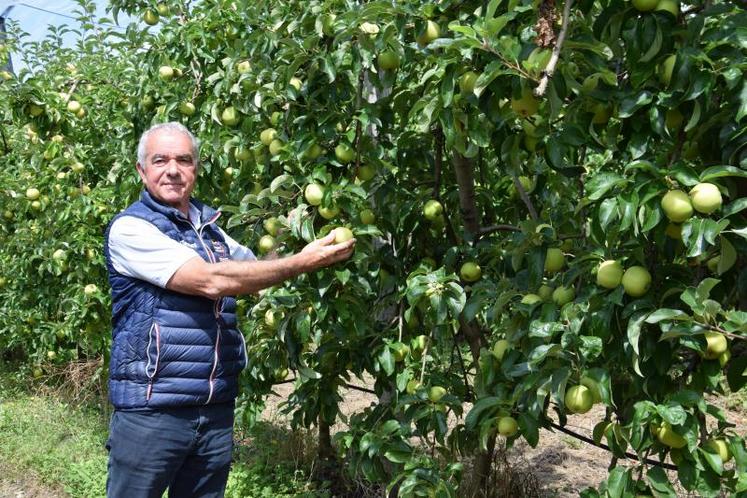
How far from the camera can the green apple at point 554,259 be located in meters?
1.99

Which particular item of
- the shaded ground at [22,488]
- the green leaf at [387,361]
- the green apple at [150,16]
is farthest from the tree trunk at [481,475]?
the green apple at [150,16]

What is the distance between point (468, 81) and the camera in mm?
1746

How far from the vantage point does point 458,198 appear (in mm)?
2779

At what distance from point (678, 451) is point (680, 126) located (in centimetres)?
67

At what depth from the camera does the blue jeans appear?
219 cm

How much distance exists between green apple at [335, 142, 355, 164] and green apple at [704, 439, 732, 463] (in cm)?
118

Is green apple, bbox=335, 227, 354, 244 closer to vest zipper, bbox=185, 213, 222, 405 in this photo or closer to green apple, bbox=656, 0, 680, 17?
vest zipper, bbox=185, 213, 222, 405

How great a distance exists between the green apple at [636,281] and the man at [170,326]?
79 centimetres

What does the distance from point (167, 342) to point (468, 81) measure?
42.8 inches

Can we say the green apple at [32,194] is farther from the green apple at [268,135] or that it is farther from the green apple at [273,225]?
the green apple at [273,225]

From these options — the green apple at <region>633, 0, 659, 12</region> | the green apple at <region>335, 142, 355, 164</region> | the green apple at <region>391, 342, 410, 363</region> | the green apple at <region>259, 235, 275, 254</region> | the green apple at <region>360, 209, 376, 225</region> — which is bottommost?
the green apple at <region>391, 342, 410, 363</region>

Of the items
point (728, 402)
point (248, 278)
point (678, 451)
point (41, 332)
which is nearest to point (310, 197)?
point (248, 278)

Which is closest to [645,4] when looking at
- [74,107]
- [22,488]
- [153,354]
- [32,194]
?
[153,354]

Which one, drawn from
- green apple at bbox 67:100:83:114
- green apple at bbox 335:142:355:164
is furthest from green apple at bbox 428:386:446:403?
green apple at bbox 67:100:83:114
